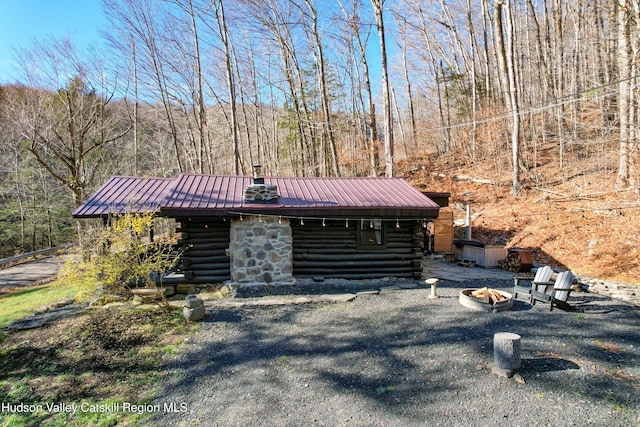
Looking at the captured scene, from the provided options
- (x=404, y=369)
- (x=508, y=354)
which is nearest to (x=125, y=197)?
(x=404, y=369)

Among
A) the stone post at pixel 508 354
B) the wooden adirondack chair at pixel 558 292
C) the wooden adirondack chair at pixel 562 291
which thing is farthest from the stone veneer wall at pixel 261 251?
the wooden adirondack chair at pixel 562 291

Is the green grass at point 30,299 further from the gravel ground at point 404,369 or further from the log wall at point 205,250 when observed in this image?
the gravel ground at point 404,369

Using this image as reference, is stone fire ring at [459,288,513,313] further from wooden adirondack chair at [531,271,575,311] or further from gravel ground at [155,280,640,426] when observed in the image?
wooden adirondack chair at [531,271,575,311]

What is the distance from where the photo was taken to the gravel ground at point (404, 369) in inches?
143

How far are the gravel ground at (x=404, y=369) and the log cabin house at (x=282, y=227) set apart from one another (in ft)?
6.85

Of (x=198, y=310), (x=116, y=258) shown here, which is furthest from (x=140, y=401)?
(x=116, y=258)

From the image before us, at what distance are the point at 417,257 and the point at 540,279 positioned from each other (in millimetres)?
2971

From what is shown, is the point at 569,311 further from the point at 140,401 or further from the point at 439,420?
the point at 140,401

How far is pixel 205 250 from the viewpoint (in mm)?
8562

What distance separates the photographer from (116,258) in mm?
6328

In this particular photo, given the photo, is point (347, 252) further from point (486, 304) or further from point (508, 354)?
point (508, 354)

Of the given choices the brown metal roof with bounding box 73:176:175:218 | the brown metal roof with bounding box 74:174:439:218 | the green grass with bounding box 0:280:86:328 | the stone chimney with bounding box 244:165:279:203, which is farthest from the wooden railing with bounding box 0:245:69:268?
the stone chimney with bounding box 244:165:279:203

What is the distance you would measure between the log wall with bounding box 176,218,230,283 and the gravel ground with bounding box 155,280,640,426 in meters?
2.11

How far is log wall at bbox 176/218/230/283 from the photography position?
8.45 metres
